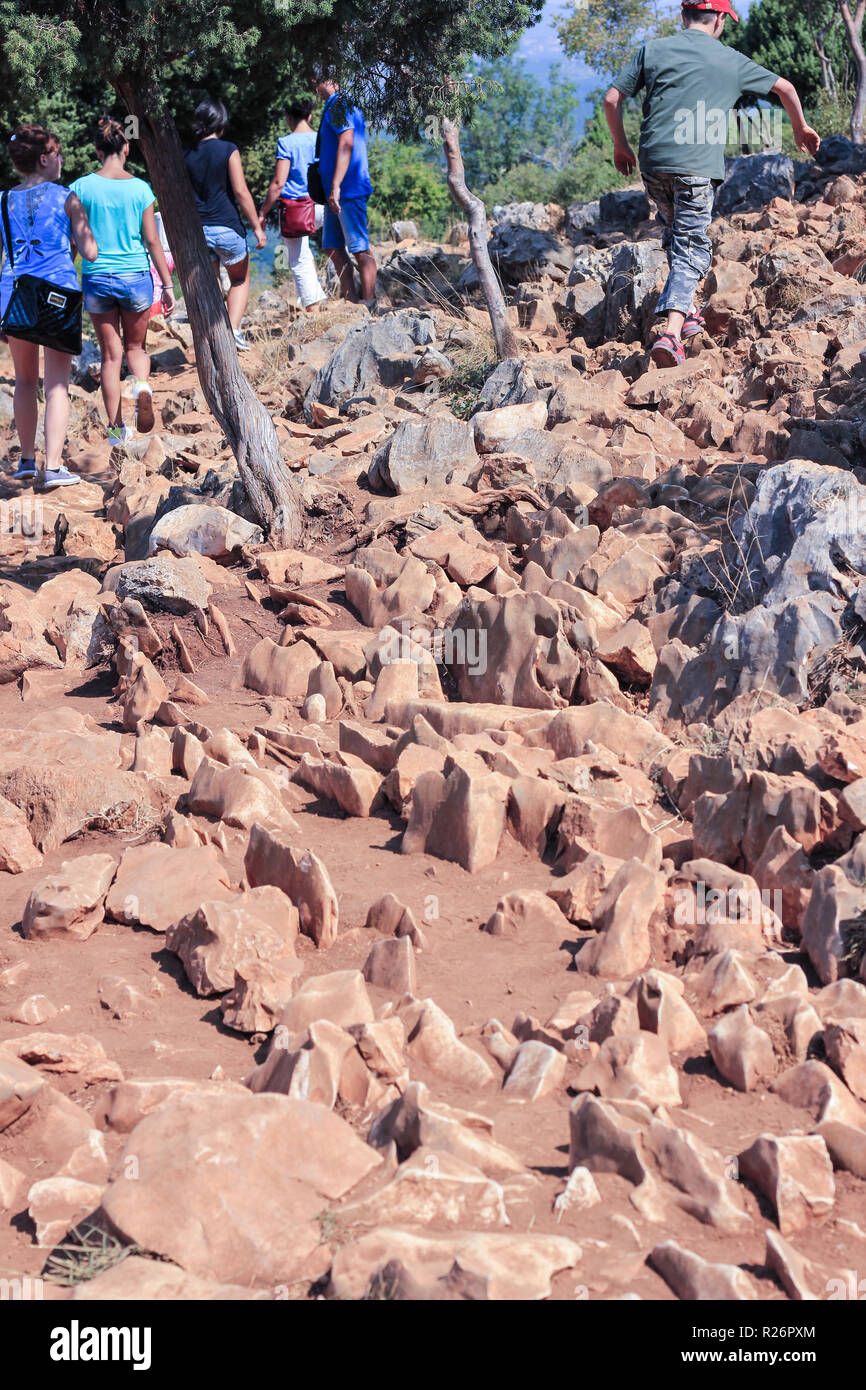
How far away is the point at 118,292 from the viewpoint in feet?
26.6

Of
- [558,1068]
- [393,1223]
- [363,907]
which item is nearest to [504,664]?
[363,907]

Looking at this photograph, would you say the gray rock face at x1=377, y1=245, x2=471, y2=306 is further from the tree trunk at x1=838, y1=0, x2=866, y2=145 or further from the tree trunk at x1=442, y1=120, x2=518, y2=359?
the tree trunk at x1=838, y1=0, x2=866, y2=145

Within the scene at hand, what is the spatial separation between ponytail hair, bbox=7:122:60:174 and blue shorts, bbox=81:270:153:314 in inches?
36.7

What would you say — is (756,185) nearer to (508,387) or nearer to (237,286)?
(508,387)

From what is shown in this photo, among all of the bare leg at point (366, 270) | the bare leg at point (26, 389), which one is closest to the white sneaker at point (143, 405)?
the bare leg at point (26, 389)

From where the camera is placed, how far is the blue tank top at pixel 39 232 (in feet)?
23.9

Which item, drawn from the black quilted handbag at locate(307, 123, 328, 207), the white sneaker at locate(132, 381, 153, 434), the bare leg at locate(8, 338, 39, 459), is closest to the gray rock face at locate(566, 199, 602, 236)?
the black quilted handbag at locate(307, 123, 328, 207)

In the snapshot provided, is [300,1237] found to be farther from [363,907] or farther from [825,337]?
[825,337]

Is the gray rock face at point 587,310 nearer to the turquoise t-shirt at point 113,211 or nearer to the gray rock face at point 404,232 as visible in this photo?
the turquoise t-shirt at point 113,211

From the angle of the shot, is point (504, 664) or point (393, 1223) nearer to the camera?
point (393, 1223)

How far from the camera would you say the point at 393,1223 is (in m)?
2.22

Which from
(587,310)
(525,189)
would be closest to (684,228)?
(587,310)

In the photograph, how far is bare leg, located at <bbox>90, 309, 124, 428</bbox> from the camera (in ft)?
27.2

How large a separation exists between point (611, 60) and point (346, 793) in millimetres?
34603
